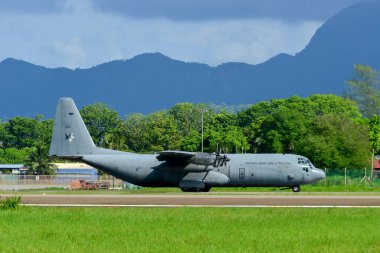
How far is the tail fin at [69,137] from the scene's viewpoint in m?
68.1

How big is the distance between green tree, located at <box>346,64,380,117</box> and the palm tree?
88296 millimetres

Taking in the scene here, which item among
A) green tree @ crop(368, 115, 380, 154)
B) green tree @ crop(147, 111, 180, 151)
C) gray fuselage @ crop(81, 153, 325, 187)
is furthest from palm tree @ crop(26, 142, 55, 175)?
gray fuselage @ crop(81, 153, 325, 187)

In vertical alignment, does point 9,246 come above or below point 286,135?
below

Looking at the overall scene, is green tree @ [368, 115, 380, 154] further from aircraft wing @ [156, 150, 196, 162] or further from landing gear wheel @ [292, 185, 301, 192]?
aircraft wing @ [156, 150, 196, 162]

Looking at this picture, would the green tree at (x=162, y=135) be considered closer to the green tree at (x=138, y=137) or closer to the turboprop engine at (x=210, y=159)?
the green tree at (x=138, y=137)

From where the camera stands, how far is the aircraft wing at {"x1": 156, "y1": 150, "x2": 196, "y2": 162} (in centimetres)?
6358

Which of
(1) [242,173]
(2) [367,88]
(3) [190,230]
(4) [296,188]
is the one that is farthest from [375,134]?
(3) [190,230]

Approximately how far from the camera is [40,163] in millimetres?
133375

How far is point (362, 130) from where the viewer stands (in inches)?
4560

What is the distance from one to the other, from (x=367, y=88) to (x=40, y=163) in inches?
Answer: 3606

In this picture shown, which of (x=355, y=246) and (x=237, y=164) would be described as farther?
(x=237, y=164)

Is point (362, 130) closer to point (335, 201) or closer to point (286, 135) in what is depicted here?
point (286, 135)

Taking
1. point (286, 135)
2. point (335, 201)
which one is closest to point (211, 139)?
point (286, 135)

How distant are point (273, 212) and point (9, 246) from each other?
50.4 feet
